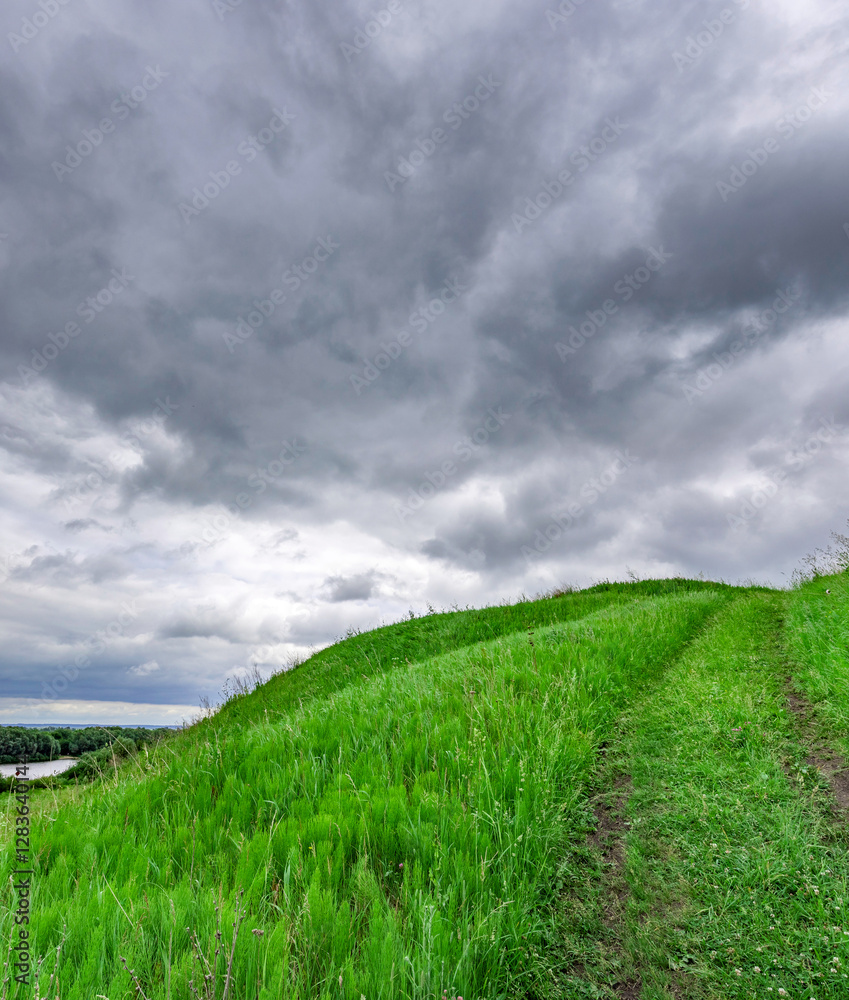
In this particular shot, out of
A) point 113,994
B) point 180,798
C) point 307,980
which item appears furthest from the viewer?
point 180,798

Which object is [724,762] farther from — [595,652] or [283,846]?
[283,846]

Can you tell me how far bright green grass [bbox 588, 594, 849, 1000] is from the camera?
11.4 feet

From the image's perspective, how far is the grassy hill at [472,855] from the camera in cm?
288

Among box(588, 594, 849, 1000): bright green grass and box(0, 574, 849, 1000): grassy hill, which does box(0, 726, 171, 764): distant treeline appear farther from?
box(588, 594, 849, 1000): bright green grass

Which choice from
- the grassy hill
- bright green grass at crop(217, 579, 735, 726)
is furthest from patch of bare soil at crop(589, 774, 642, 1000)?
bright green grass at crop(217, 579, 735, 726)

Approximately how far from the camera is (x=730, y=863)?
4.46m

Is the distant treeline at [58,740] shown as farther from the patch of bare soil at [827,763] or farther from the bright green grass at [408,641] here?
the patch of bare soil at [827,763]

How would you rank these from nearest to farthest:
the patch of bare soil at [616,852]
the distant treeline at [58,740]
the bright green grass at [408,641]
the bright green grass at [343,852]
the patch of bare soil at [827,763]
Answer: the bright green grass at [343,852] → the patch of bare soil at [616,852] → the patch of bare soil at [827,763] → the distant treeline at [58,740] → the bright green grass at [408,641]

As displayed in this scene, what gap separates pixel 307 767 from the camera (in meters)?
5.58

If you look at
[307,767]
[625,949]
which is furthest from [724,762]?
[307,767]

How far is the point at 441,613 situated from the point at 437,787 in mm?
20349

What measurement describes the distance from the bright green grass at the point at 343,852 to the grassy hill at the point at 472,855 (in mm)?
22

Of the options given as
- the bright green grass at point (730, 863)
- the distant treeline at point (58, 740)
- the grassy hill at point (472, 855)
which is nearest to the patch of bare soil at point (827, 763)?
the grassy hill at point (472, 855)

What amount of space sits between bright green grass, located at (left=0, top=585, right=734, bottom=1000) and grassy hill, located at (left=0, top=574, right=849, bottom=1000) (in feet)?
0.07
